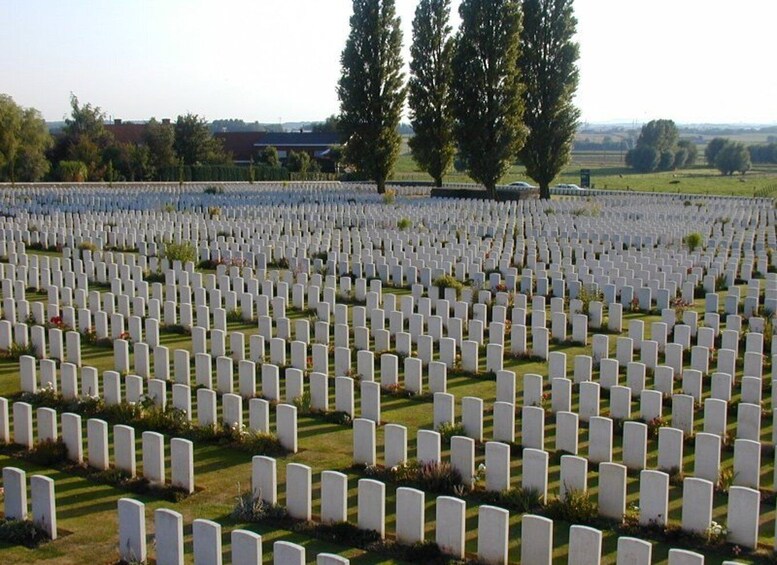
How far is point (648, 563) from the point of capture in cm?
522

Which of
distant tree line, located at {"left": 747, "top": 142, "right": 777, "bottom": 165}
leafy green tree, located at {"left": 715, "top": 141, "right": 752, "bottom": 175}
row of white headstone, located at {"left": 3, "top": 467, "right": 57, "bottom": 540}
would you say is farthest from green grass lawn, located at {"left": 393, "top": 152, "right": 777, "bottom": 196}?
row of white headstone, located at {"left": 3, "top": 467, "right": 57, "bottom": 540}

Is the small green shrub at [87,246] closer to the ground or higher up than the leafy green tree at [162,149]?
closer to the ground

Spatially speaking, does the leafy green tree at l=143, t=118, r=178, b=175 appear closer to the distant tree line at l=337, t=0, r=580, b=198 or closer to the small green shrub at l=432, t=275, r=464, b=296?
the distant tree line at l=337, t=0, r=580, b=198

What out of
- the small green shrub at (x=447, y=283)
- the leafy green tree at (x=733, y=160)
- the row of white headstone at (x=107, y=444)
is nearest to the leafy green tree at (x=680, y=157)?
the leafy green tree at (x=733, y=160)

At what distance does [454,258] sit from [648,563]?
45.5 ft

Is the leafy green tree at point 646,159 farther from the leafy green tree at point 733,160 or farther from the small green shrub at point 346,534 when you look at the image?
the small green shrub at point 346,534

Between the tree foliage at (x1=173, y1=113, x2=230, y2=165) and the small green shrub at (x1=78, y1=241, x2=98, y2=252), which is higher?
the tree foliage at (x1=173, y1=113, x2=230, y2=165)

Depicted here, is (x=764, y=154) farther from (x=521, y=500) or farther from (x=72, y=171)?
(x=521, y=500)

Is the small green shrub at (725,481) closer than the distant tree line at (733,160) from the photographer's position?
Yes

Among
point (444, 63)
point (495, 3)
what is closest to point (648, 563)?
point (495, 3)

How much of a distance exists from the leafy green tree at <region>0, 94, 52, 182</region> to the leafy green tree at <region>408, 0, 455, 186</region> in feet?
67.0

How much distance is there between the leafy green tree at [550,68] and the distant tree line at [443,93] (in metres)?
0.05

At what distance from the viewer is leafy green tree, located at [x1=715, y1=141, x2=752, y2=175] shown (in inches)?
3580

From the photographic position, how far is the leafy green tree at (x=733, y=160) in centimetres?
9094
